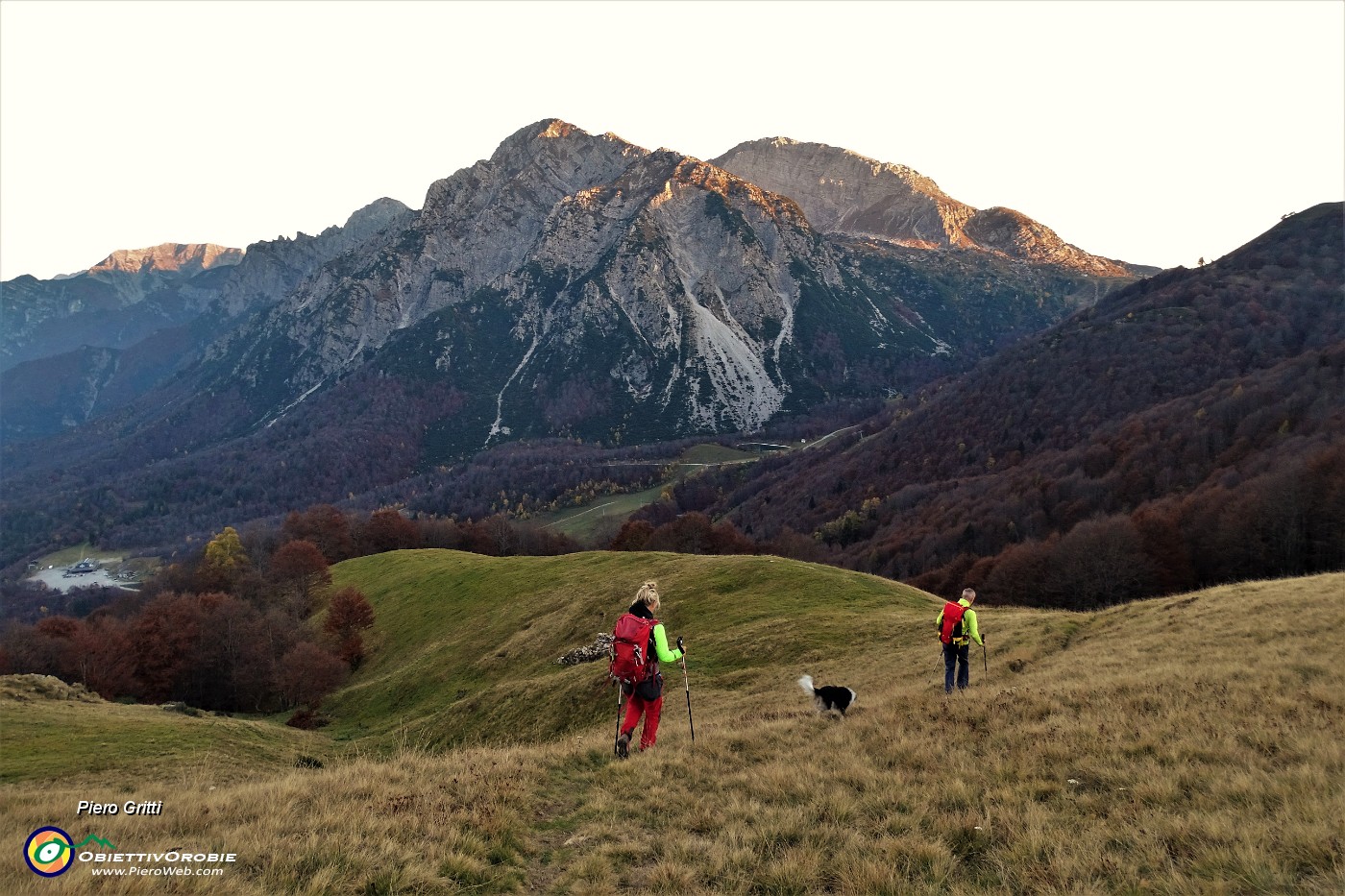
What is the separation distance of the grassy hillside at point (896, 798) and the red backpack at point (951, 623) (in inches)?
67.7

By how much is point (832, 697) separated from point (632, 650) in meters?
6.36

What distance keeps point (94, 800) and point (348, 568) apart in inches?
3129

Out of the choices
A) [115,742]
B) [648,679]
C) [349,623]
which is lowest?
[349,623]

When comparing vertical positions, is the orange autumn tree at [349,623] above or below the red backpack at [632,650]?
below

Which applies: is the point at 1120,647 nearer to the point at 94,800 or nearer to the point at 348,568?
the point at 94,800

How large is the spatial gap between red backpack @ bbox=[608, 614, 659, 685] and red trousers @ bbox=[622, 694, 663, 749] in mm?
786

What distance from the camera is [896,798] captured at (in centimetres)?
977

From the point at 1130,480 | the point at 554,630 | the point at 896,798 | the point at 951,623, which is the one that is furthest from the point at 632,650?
the point at 1130,480

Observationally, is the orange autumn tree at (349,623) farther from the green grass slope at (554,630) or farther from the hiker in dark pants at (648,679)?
the hiker in dark pants at (648,679)

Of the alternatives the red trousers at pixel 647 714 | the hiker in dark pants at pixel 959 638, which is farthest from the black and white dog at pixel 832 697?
the red trousers at pixel 647 714

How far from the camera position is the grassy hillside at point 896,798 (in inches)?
288

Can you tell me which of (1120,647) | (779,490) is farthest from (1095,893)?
(779,490)

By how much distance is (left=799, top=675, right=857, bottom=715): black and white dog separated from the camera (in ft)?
53.5
